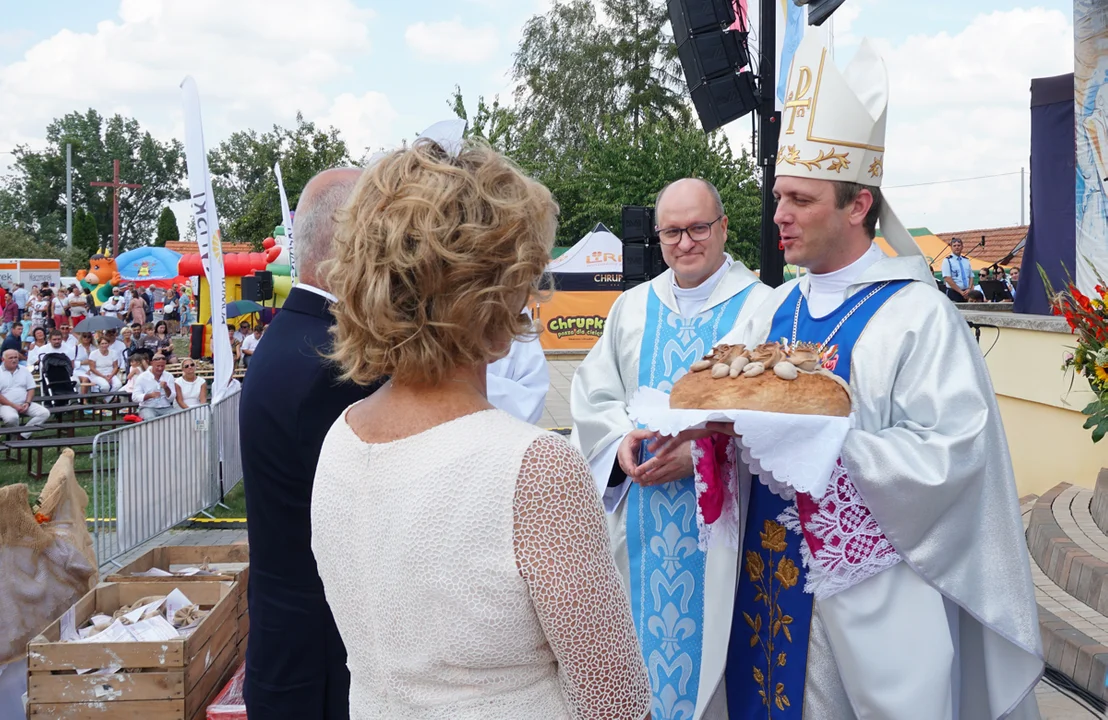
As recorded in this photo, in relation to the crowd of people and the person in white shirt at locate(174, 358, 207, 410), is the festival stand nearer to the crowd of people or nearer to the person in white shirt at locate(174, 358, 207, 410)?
the person in white shirt at locate(174, 358, 207, 410)

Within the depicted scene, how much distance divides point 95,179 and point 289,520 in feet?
272

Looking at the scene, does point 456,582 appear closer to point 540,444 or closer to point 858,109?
point 540,444

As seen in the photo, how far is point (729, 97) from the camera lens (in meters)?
7.21

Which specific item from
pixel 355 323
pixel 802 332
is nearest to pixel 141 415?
pixel 802 332

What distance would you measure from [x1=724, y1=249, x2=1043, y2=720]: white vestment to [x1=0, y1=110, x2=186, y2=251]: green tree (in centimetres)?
7824

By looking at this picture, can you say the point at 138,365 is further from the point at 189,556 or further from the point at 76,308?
the point at 76,308

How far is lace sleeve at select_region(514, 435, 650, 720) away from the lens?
132 cm

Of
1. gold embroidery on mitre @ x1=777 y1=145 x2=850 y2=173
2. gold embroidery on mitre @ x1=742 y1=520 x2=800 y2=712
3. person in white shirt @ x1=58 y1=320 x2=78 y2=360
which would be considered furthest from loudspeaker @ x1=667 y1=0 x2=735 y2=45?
person in white shirt @ x1=58 y1=320 x2=78 y2=360

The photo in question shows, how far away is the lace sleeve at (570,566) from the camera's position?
4.33 feet

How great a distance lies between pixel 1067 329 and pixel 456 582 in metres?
6.60

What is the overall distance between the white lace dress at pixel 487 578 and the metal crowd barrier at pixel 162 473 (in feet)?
19.9

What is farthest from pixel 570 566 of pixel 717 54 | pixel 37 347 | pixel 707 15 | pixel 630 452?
pixel 37 347

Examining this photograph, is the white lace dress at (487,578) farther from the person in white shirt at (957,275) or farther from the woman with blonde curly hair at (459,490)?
the person in white shirt at (957,275)

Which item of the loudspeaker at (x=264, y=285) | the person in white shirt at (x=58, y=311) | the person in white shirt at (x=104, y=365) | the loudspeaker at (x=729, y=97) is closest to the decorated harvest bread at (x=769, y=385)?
the loudspeaker at (x=729, y=97)
